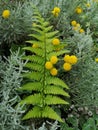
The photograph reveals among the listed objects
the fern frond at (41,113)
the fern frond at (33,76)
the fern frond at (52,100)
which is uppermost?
the fern frond at (33,76)

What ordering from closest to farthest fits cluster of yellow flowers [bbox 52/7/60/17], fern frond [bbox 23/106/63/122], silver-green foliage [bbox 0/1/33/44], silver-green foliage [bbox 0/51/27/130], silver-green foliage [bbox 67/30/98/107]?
silver-green foliage [bbox 0/51/27/130], fern frond [bbox 23/106/63/122], silver-green foliage [bbox 67/30/98/107], silver-green foliage [bbox 0/1/33/44], cluster of yellow flowers [bbox 52/7/60/17]

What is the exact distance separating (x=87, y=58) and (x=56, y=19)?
0.63m

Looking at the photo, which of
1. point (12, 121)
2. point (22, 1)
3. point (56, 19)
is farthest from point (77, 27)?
point (12, 121)


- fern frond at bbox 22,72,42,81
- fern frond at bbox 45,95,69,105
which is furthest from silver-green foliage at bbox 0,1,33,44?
fern frond at bbox 45,95,69,105

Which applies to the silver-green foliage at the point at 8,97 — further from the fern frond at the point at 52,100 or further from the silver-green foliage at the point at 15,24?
the silver-green foliage at the point at 15,24

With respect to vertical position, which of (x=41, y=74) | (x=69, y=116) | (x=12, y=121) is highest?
(x=41, y=74)

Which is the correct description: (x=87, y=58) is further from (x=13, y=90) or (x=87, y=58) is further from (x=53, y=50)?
(x=13, y=90)

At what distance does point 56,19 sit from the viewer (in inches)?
134

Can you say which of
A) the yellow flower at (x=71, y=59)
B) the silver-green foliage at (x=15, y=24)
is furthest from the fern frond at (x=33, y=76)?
the silver-green foliage at (x=15, y=24)

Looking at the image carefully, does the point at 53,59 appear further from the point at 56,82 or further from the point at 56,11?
the point at 56,11

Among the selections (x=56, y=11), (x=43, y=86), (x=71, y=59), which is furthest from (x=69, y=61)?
(x=56, y=11)

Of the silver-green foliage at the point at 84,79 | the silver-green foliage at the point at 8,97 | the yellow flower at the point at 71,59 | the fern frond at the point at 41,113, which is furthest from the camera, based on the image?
the silver-green foliage at the point at 84,79

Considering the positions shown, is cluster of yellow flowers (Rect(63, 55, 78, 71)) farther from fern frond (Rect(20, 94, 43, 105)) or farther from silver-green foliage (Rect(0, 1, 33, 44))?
silver-green foliage (Rect(0, 1, 33, 44))

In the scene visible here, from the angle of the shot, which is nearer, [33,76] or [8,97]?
[8,97]
